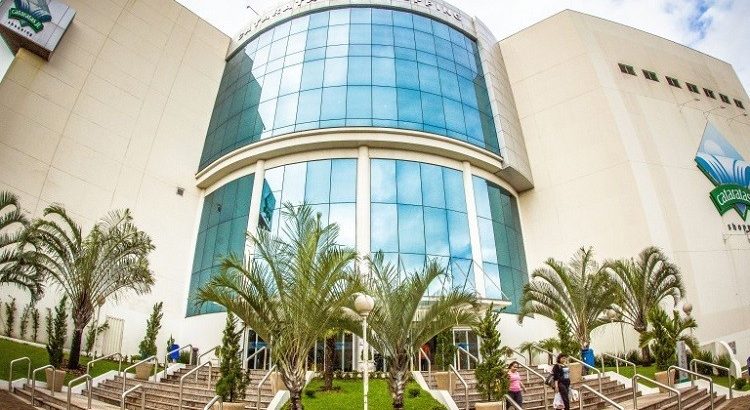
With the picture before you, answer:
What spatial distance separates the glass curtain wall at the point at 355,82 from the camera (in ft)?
81.5

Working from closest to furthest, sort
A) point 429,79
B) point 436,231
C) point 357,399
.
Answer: point 357,399
point 436,231
point 429,79

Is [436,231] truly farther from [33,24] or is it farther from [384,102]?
[33,24]

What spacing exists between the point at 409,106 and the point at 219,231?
1166cm

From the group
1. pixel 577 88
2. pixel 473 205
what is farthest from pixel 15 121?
pixel 577 88

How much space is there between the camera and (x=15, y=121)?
71.7ft

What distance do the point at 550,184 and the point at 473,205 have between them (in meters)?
6.44

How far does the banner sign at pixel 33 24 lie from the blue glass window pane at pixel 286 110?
36.3ft

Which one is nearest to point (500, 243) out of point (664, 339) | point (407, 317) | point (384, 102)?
point (384, 102)

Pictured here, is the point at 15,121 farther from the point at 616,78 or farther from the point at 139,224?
the point at 616,78

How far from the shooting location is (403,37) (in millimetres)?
27547

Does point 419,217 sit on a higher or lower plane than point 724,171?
lower

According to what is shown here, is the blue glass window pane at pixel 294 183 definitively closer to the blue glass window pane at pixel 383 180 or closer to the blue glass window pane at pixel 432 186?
the blue glass window pane at pixel 383 180

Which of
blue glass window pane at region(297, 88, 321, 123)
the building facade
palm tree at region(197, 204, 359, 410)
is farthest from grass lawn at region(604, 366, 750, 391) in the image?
blue glass window pane at region(297, 88, 321, 123)

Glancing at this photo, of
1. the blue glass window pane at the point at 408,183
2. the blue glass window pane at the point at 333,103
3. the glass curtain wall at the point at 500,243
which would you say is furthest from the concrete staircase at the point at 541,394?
the blue glass window pane at the point at 333,103
